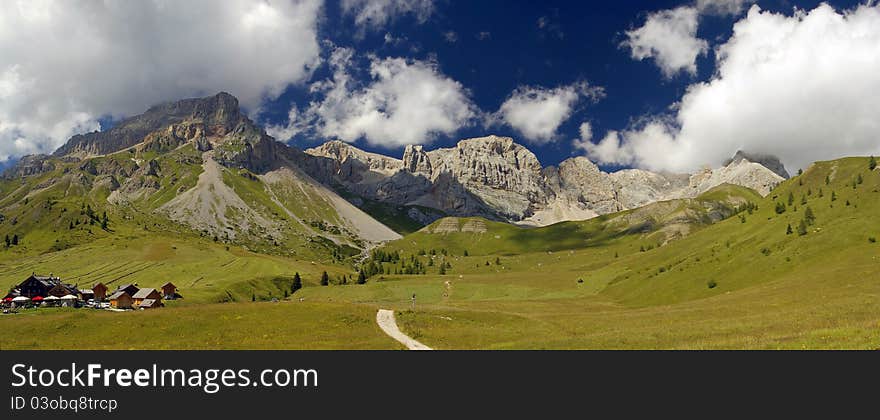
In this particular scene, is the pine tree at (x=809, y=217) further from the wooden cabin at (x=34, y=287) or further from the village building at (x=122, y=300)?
the wooden cabin at (x=34, y=287)

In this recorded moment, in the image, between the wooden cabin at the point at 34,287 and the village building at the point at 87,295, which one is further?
the village building at the point at 87,295

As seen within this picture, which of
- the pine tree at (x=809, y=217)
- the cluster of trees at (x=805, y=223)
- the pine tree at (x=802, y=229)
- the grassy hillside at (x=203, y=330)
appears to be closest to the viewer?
the grassy hillside at (x=203, y=330)

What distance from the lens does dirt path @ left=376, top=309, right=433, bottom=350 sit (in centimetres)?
4778

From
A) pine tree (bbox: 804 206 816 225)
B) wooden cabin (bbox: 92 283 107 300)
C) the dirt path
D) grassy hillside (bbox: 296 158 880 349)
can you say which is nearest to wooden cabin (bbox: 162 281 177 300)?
wooden cabin (bbox: 92 283 107 300)

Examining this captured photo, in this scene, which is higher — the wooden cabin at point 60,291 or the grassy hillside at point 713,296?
the wooden cabin at point 60,291

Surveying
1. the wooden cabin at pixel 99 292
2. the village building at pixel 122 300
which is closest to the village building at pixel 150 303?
the village building at pixel 122 300

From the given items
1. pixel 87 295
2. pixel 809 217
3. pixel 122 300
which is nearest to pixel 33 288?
pixel 87 295

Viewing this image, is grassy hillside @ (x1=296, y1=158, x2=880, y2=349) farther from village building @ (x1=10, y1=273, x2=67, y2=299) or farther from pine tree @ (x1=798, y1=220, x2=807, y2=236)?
village building @ (x1=10, y1=273, x2=67, y2=299)

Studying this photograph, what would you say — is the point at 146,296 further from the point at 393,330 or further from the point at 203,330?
the point at 393,330

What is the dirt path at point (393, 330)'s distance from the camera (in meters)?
47.8

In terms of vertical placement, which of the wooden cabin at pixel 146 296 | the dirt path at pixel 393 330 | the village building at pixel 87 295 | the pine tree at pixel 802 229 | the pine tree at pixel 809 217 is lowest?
the dirt path at pixel 393 330
